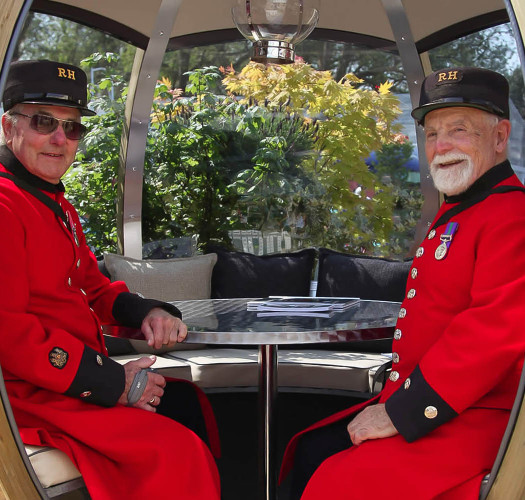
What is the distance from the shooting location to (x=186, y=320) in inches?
126

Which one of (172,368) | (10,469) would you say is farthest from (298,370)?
(10,469)

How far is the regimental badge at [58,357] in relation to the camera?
241cm

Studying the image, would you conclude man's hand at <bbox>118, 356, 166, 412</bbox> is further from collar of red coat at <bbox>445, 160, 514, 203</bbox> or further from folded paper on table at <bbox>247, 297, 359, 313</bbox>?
collar of red coat at <bbox>445, 160, 514, 203</bbox>

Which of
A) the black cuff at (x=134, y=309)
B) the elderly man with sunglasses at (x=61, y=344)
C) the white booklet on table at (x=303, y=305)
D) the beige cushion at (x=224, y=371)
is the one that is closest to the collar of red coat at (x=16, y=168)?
the elderly man with sunglasses at (x=61, y=344)

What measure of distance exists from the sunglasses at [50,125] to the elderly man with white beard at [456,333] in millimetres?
1233

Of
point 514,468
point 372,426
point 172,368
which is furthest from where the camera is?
point 172,368

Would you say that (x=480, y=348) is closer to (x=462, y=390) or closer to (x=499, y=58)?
(x=462, y=390)

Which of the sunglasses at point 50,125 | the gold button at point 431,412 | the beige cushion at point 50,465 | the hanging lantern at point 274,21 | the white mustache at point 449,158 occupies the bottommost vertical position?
the beige cushion at point 50,465

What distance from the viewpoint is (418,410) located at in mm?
2215

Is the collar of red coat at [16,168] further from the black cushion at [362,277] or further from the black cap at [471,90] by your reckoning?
the black cushion at [362,277]

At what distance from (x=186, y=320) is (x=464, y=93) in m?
1.44

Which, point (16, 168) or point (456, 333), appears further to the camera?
point (16, 168)

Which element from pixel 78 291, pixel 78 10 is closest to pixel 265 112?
pixel 78 10

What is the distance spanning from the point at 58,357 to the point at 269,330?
730 mm
